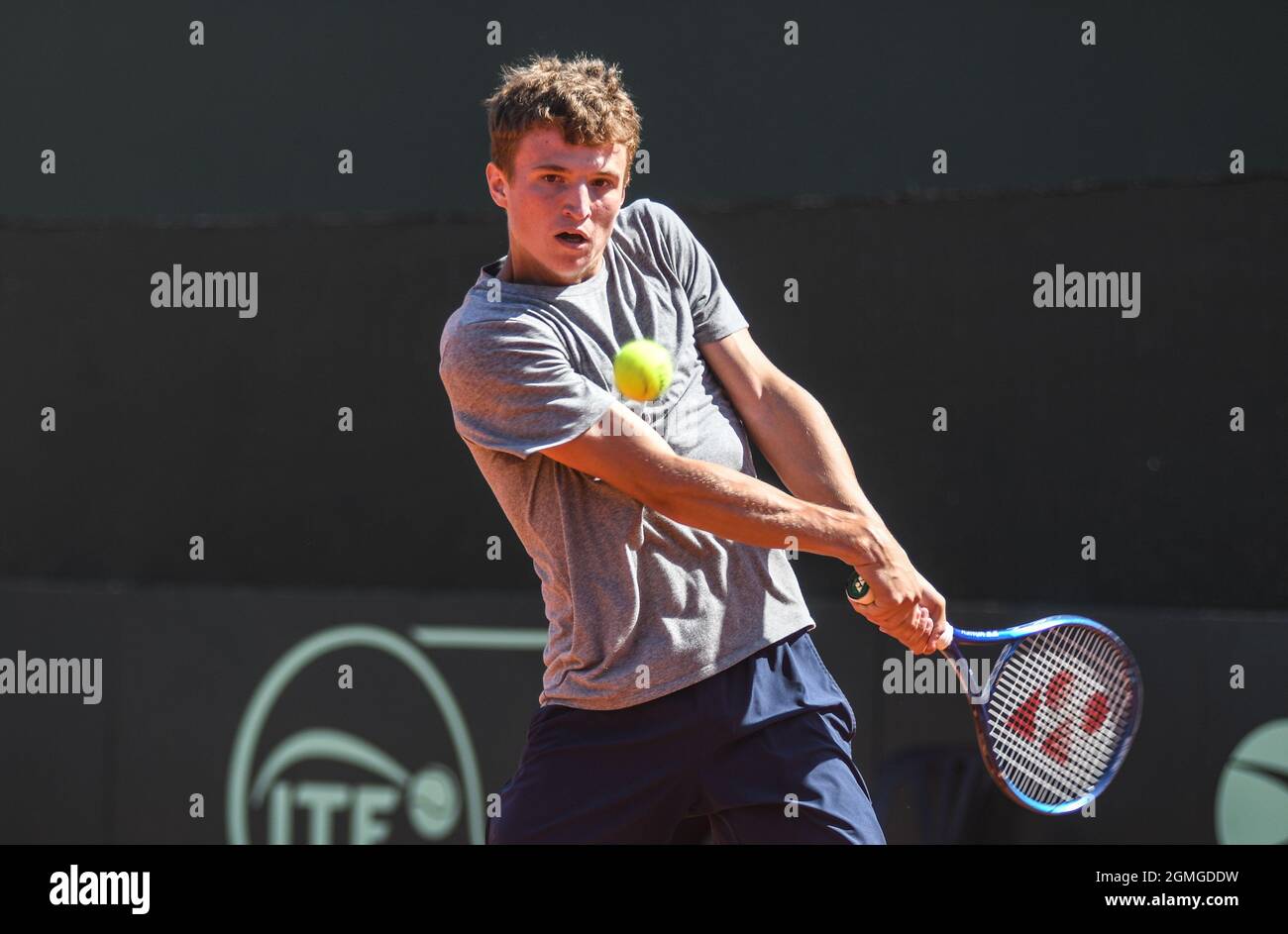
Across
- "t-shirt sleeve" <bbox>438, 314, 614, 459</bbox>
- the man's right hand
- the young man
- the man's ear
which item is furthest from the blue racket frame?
the man's ear

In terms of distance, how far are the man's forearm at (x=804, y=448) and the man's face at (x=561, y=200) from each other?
0.40 meters

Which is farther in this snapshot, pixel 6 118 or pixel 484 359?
pixel 6 118

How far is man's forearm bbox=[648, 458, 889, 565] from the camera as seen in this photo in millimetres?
2457

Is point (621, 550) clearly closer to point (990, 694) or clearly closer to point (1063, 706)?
point (990, 694)

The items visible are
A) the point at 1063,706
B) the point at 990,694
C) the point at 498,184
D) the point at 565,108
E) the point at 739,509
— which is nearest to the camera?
the point at 739,509

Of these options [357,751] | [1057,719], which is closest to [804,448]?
[1057,719]

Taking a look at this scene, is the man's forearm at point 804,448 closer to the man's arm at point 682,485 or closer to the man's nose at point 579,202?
the man's arm at point 682,485

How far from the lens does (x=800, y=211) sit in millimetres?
4664

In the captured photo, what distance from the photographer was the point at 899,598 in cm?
256

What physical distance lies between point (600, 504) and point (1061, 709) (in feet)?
3.47

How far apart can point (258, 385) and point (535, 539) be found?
107 inches

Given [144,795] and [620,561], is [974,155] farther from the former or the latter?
[144,795]

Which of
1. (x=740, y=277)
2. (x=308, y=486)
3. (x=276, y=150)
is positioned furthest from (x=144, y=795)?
(x=740, y=277)
